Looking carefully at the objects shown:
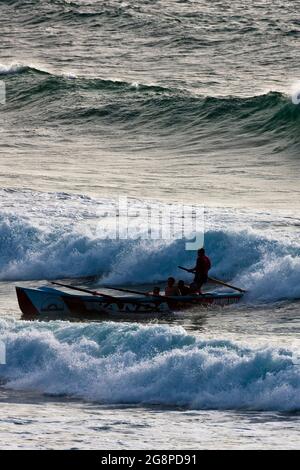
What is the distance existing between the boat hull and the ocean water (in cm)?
32

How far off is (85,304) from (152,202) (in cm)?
715

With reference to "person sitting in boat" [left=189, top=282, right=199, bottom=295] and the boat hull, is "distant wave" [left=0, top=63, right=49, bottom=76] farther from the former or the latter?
the boat hull

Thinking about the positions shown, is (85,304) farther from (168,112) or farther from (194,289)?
(168,112)

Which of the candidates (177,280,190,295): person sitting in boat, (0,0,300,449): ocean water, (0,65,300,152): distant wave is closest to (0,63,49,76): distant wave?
(0,0,300,449): ocean water

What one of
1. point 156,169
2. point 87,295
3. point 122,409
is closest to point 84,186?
Answer: point 156,169

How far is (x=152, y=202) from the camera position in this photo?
28281 millimetres

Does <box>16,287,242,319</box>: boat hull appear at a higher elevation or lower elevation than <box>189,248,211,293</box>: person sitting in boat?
lower

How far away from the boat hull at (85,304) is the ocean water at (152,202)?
32 centimetres

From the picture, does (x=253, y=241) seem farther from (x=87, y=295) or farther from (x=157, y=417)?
(x=157, y=417)

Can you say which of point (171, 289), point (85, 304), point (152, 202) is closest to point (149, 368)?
point (85, 304)

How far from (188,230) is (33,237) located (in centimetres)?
366

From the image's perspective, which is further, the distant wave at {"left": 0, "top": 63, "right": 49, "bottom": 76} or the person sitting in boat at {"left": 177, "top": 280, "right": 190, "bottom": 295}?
the distant wave at {"left": 0, "top": 63, "right": 49, "bottom": 76}

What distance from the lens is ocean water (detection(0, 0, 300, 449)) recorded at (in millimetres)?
15664

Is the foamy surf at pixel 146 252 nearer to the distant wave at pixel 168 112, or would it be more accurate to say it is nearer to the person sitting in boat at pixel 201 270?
the person sitting in boat at pixel 201 270
